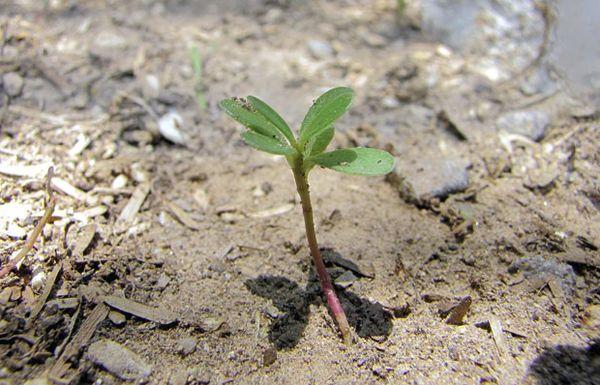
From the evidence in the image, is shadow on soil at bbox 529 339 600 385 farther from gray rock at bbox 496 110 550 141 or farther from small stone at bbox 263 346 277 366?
gray rock at bbox 496 110 550 141

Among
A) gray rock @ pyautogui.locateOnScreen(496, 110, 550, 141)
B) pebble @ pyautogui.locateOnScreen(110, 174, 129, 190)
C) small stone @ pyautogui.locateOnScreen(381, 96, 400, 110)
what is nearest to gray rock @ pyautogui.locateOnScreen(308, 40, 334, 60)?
small stone @ pyautogui.locateOnScreen(381, 96, 400, 110)

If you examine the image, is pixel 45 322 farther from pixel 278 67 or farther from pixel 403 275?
pixel 278 67

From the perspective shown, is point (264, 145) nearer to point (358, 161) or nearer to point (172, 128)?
point (358, 161)

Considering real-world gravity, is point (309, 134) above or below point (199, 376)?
above

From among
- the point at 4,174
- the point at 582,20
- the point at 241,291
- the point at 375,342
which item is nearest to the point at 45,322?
the point at 241,291

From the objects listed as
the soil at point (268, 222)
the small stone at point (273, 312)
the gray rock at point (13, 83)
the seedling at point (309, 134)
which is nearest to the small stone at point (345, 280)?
the soil at point (268, 222)

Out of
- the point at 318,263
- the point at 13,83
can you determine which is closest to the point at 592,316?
the point at 318,263

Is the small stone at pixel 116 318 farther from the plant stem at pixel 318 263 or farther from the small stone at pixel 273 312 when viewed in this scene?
the plant stem at pixel 318 263
